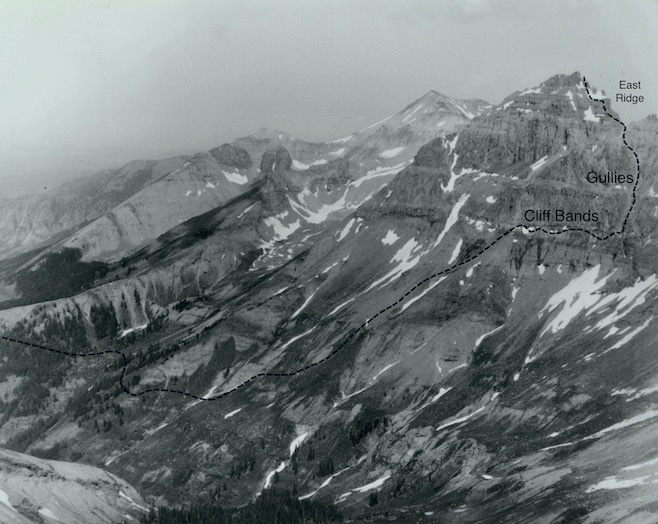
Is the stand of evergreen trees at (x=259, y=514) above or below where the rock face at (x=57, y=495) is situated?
below

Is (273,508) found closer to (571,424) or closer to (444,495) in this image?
(444,495)

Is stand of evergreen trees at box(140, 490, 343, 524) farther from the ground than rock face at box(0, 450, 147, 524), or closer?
closer

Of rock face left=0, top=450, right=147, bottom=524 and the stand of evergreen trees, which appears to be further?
the stand of evergreen trees

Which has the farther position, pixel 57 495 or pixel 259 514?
pixel 259 514

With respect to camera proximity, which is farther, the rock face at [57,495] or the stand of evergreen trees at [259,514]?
the stand of evergreen trees at [259,514]

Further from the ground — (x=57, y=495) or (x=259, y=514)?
(x=57, y=495)
